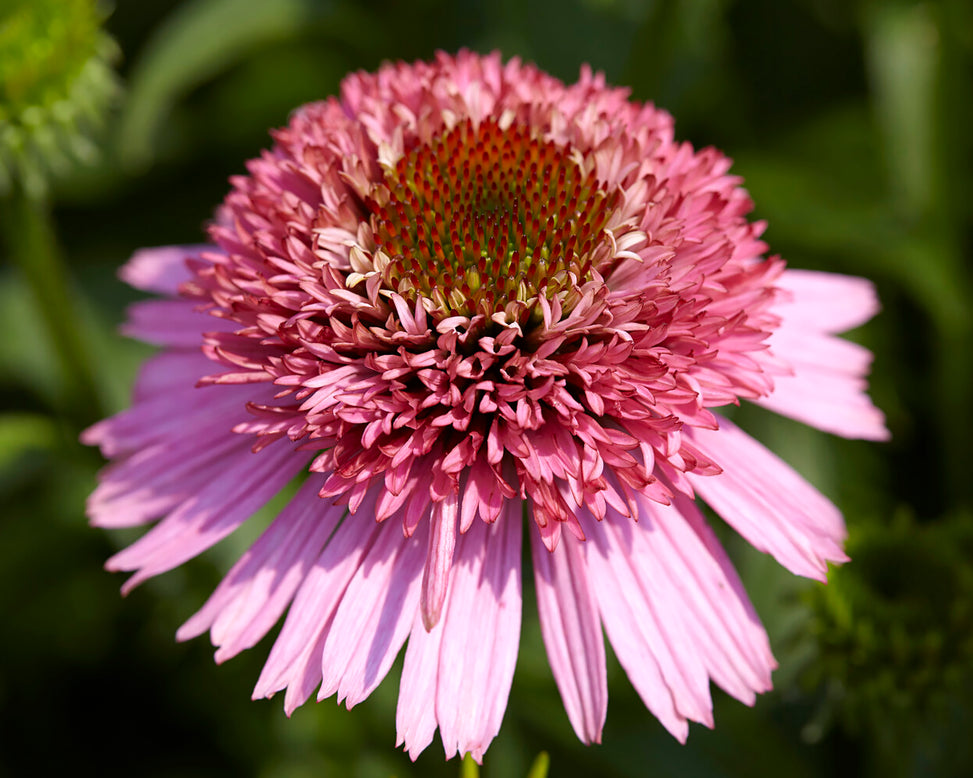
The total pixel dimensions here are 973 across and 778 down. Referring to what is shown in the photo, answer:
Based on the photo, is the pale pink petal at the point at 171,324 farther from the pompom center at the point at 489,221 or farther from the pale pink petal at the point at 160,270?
the pompom center at the point at 489,221

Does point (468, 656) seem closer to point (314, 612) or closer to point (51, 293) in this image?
point (314, 612)

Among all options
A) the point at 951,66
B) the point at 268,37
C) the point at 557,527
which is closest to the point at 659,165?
the point at 557,527

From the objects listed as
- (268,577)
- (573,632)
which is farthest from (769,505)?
(268,577)

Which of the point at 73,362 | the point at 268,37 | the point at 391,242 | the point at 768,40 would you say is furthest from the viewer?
the point at 768,40

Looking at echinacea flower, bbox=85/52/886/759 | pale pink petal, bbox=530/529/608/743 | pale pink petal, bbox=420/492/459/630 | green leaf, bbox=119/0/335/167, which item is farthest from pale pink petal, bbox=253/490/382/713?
green leaf, bbox=119/0/335/167

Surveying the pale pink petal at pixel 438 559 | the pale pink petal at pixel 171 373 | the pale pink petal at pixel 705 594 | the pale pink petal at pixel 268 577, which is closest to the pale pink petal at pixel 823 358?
the pale pink petal at pixel 705 594

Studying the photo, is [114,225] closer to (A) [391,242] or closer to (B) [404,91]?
(B) [404,91]
